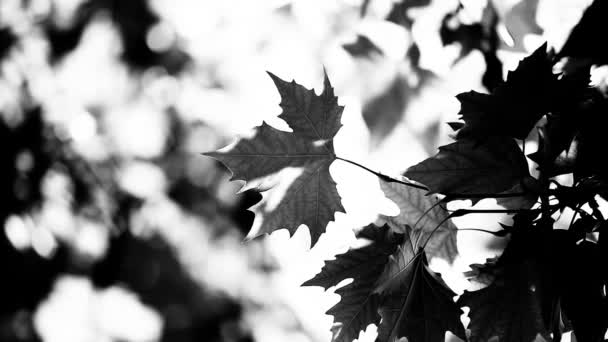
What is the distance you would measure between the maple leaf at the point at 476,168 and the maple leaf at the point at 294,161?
0.11 meters

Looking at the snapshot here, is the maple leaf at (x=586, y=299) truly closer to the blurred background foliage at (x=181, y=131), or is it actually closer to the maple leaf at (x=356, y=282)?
the maple leaf at (x=356, y=282)

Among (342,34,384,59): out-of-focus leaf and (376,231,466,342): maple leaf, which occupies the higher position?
(342,34,384,59): out-of-focus leaf

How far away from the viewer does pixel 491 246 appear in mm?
801

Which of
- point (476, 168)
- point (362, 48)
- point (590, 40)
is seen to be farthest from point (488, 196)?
point (362, 48)

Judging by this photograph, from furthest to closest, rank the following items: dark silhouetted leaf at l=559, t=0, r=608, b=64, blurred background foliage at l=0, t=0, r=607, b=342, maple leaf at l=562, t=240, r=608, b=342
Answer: blurred background foliage at l=0, t=0, r=607, b=342, dark silhouetted leaf at l=559, t=0, r=608, b=64, maple leaf at l=562, t=240, r=608, b=342

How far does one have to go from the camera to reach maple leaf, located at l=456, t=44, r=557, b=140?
409 mm

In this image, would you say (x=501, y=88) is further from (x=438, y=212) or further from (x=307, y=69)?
(x=307, y=69)

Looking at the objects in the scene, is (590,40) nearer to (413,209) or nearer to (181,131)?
(413,209)

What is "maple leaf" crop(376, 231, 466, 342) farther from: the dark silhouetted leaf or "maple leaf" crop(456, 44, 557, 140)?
the dark silhouetted leaf

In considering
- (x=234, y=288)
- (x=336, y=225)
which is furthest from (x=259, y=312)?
(x=336, y=225)

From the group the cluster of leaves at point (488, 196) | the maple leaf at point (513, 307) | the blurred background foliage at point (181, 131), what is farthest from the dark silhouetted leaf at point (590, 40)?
the maple leaf at point (513, 307)

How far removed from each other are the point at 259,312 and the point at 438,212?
51 cm

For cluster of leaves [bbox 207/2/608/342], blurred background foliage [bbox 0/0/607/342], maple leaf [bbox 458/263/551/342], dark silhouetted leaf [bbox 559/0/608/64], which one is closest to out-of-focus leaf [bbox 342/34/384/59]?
blurred background foliage [bbox 0/0/607/342]

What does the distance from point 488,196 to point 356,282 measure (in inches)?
6.8
